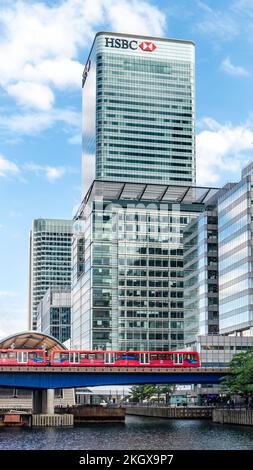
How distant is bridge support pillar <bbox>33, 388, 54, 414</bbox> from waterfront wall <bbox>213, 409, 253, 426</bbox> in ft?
91.4

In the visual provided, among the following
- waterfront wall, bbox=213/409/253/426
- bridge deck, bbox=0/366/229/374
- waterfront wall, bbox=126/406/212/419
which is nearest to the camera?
waterfront wall, bbox=213/409/253/426

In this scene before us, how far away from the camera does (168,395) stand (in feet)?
653

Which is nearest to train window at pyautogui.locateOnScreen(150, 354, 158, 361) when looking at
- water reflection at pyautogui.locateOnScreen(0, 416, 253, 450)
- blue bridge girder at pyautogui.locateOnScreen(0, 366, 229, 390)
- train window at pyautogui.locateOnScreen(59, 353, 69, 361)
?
blue bridge girder at pyautogui.locateOnScreen(0, 366, 229, 390)

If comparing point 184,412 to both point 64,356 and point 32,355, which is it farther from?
point 32,355

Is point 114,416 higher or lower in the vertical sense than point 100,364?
lower

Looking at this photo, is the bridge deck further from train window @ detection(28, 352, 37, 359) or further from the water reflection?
the water reflection

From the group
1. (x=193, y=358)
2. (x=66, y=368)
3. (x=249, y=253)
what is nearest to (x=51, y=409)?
(x=66, y=368)

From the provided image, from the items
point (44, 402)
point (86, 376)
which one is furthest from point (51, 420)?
point (86, 376)

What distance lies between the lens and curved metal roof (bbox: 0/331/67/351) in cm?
16936

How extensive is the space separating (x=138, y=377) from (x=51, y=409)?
16.6m

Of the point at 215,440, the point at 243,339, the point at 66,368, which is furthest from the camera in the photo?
the point at 243,339

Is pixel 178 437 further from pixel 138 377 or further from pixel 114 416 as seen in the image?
pixel 114 416

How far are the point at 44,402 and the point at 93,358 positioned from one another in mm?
12059

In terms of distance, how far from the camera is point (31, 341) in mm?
178125
